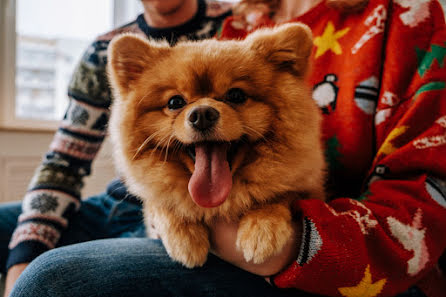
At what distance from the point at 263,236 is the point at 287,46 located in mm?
541

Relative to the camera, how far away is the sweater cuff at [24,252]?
4.24 feet

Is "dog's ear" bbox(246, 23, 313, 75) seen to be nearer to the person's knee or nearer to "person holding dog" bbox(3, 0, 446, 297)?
"person holding dog" bbox(3, 0, 446, 297)

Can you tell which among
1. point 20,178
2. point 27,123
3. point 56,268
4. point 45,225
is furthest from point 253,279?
point 27,123

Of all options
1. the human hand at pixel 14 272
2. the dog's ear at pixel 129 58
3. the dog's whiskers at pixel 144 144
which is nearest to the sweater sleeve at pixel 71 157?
the human hand at pixel 14 272

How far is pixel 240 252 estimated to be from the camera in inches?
32.8

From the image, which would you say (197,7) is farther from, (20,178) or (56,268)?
(20,178)

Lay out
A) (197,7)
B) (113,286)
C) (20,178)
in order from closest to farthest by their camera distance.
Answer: (113,286), (197,7), (20,178)

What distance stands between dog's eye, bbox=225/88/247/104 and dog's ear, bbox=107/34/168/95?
28cm

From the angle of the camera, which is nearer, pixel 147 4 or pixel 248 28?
pixel 248 28

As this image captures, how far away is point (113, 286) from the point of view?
0.78 m

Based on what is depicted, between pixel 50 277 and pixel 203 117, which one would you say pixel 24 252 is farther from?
pixel 203 117

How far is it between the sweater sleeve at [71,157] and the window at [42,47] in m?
1.84

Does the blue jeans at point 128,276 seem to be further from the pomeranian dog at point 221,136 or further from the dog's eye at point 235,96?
the dog's eye at point 235,96

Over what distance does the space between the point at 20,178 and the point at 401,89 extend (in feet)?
10.2
